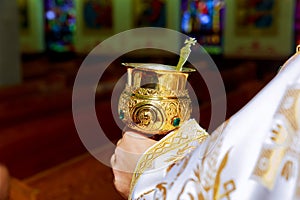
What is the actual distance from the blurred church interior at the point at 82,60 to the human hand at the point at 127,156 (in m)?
0.48

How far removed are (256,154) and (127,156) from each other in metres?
0.30

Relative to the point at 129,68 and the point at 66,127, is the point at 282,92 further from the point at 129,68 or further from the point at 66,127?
the point at 66,127

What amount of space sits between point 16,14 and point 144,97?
15.0ft

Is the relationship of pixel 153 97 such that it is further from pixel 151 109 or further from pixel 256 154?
pixel 256 154

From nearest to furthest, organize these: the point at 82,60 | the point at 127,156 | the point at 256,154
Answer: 1. the point at 256,154
2. the point at 127,156
3. the point at 82,60

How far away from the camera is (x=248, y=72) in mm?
6652

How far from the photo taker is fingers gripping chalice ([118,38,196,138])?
0.78 m

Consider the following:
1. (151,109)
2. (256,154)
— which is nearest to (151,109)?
(151,109)

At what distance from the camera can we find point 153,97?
0.79m

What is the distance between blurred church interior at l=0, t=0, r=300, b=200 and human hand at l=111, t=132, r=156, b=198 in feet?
1.57

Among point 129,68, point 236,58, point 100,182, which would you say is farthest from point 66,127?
point 236,58

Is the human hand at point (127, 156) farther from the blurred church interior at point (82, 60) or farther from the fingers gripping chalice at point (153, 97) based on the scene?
the blurred church interior at point (82, 60)

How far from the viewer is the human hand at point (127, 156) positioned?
2.51ft

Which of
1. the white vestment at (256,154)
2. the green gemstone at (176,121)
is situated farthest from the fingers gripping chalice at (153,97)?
the white vestment at (256,154)
